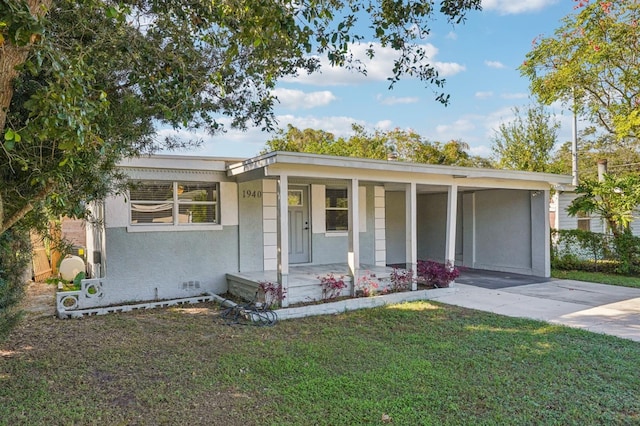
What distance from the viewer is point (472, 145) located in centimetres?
2630

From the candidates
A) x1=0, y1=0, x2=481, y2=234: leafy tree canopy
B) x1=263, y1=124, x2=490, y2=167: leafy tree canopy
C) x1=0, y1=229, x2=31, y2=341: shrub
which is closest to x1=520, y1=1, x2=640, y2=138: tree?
x1=0, y1=0, x2=481, y2=234: leafy tree canopy

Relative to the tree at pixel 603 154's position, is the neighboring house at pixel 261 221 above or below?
below

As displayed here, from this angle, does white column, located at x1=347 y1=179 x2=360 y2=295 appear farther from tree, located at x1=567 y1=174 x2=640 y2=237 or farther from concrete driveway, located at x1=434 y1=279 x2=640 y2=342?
tree, located at x1=567 y1=174 x2=640 y2=237

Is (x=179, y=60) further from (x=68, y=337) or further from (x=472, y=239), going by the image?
(x=472, y=239)

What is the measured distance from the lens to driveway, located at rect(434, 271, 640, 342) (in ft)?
20.6

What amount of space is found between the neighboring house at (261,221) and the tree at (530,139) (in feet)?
26.3

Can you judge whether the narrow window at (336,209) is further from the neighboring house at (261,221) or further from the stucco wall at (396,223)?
the stucco wall at (396,223)

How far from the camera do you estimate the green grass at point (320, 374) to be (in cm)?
345

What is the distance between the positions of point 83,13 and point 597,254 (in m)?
13.0

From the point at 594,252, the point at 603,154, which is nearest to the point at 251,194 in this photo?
the point at 594,252

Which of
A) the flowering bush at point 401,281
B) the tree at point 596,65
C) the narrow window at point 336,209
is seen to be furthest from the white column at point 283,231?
the tree at point 596,65

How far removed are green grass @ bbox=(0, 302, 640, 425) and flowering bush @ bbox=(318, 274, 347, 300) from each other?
1.22 meters

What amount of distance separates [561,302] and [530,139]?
41.3 ft

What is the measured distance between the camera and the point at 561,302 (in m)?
7.72
